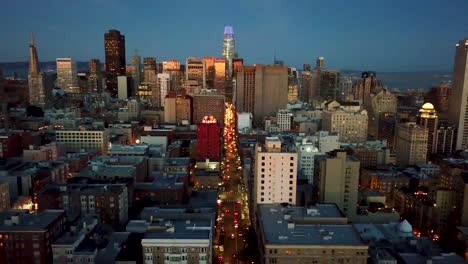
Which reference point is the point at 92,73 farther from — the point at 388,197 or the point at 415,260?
the point at 415,260

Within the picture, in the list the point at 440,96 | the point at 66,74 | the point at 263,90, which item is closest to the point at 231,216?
the point at 263,90

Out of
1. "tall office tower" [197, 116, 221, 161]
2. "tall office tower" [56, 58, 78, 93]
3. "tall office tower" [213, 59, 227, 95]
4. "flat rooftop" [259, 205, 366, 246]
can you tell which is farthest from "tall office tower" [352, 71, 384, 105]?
"tall office tower" [56, 58, 78, 93]

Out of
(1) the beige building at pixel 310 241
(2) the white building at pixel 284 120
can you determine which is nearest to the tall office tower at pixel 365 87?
(2) the white building at pixel 284 120

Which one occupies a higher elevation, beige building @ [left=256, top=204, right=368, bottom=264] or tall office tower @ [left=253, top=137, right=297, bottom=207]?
tall office tower @ [left=253, top=137, right=297, bottom=207]

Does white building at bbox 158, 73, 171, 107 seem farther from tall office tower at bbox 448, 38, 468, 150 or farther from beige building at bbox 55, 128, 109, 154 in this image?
tall office tower at bbox 448, 38, 468, 150

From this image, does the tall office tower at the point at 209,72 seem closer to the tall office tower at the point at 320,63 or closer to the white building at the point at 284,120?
the tall office tower at the point at 320,63

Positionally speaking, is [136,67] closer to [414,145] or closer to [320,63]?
[320,63]

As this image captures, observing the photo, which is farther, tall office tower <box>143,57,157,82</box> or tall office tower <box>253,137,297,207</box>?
tall office tower <box>143,57,157,82</box>

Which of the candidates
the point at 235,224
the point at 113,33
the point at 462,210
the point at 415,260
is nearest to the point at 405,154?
the point at 462,210
